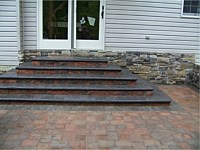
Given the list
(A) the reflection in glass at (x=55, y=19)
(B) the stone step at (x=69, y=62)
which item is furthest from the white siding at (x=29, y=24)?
(B) the stone step at (x=69, y=62)

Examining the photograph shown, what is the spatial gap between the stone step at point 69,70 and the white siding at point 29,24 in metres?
0.97

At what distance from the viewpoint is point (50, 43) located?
617 cm

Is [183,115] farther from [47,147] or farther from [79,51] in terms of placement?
[79,51]

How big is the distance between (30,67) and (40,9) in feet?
5.13

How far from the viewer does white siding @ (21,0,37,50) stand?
19.6 ft

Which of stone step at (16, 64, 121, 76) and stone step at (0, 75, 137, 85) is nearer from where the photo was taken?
stone step at (0, 75, 137, 85)

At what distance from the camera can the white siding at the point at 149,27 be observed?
6.18 m

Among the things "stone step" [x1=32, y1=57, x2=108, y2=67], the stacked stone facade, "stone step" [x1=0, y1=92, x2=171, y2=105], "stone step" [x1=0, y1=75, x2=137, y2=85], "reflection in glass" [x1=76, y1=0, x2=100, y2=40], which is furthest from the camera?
the stacked stone facade

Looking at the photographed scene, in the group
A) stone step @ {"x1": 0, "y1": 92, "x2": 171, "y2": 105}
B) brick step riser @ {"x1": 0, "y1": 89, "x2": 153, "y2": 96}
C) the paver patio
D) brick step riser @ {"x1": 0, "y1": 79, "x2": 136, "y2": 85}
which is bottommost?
the paver patio

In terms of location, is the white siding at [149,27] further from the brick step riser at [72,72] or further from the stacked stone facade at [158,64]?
the brick step riser at [72,72]

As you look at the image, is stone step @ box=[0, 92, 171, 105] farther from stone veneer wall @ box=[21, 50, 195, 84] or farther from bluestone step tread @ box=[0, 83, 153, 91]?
stone veneer wall @ box=[21, 50, 195, 84]

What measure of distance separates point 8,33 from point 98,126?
355 centimetres

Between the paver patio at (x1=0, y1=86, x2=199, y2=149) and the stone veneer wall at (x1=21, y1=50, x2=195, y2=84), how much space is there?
1755 millimetres

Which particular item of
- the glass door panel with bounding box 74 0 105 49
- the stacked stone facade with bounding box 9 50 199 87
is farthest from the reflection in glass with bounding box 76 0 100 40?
the stacked stone facade with bounding box 9 50 199 87
